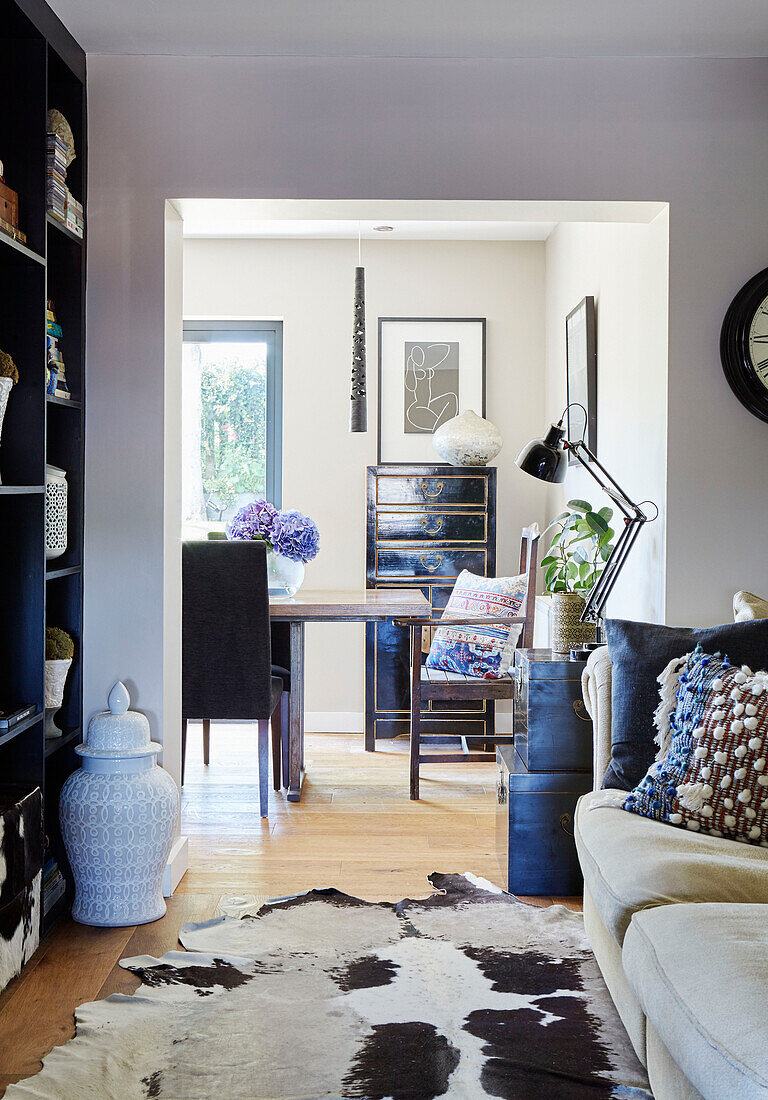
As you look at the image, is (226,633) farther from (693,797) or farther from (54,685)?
(693,797)

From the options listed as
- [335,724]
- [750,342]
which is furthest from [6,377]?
[335,724]

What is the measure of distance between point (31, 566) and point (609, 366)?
2.20 m

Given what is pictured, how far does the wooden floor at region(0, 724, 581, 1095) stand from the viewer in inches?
86.9

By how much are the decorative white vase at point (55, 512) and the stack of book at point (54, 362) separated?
22 cm

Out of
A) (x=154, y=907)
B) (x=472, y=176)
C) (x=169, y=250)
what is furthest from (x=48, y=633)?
(x=472, y=176)

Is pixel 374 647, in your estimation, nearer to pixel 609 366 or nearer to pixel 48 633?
pixel 609 366

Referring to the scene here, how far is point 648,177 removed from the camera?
110 inches

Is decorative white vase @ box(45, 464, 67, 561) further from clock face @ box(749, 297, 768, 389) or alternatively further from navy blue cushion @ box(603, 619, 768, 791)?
clock face @ box(749, 297, 768, 389)

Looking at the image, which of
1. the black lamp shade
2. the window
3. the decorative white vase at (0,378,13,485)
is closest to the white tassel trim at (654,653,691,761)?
the black lamp shade

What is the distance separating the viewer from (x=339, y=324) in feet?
16.6

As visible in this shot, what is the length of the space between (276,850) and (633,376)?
198cm

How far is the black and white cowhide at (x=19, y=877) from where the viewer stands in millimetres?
2170

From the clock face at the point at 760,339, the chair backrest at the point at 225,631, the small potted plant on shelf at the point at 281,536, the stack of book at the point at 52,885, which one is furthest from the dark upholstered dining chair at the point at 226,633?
the clock face at the point at 760,339

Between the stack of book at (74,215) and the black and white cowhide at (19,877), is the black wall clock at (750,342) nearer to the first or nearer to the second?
Answer: the stack of book at (74,215)
